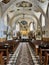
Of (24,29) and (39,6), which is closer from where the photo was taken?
(39,6)

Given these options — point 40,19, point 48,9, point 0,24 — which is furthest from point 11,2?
point 40,19

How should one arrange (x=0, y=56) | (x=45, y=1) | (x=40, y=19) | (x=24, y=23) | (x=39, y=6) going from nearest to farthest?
(x=0, y=56)
(x=45, y=1)
(x=39, y=6)
(x=40, y=19)
(x=24, y=23)

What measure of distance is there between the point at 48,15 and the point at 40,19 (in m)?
6.76

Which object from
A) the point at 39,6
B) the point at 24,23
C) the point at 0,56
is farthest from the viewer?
the point at 24,23

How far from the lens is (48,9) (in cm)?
1914

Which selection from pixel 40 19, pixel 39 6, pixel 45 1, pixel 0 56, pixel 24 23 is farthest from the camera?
pixel 24 23

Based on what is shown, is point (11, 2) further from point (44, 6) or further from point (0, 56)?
point (0, 56)

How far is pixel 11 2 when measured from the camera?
18094mm

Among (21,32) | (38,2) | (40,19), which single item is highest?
(38,2)

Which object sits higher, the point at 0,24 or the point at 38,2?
the point at 38,2

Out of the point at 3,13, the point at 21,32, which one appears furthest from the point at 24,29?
the point at 3,13

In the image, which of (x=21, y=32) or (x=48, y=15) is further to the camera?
(x=21, y=32)

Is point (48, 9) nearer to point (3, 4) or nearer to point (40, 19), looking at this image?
point (3, 4)

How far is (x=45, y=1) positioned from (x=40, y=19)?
337 inches
